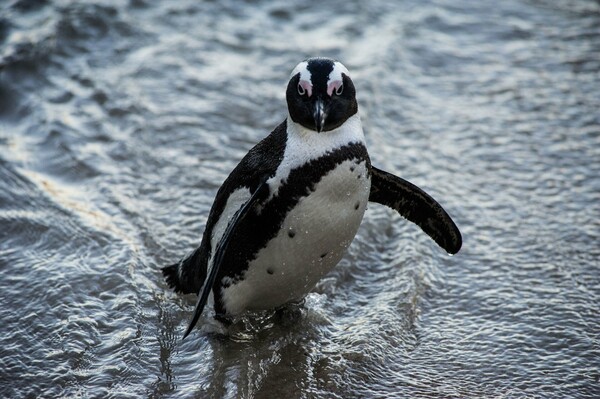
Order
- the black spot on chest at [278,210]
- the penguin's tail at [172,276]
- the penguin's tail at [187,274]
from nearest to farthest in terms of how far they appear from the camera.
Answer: the black spot on chest at [278,210]
the penguin's tail at [187,274]
the penguin's tail at [172,276]

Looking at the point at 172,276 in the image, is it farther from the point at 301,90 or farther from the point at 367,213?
the point at 367,213

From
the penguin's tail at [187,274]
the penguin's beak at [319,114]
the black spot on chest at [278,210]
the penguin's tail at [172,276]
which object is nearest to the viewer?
the penguin's beak at [319,114]

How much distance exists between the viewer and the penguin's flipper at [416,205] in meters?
4.07

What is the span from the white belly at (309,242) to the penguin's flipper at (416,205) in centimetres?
33

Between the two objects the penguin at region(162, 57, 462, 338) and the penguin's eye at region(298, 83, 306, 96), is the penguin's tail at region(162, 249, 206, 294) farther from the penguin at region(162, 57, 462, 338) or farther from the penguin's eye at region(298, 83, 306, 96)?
the penguin's eye at region(298, 83, 306, 96)

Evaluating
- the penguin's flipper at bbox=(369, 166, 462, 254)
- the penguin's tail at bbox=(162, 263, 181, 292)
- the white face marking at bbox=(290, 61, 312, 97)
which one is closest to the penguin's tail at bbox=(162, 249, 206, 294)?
the penguin's tail at bbox=(162, 263, 181, 292)

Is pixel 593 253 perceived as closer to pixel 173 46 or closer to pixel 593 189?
pixel 593 189

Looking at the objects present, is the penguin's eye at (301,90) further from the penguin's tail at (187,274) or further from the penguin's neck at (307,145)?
the penguin's tail at (187,274)

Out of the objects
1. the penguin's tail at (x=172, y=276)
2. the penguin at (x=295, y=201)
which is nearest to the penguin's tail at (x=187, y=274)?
the penguin's tail at (x=172, y=276)

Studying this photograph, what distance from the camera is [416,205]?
163 inches

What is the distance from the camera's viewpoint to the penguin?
358 cm

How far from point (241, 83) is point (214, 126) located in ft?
2.71

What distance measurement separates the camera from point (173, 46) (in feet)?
25.0

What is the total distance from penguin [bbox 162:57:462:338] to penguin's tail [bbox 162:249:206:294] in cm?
10
